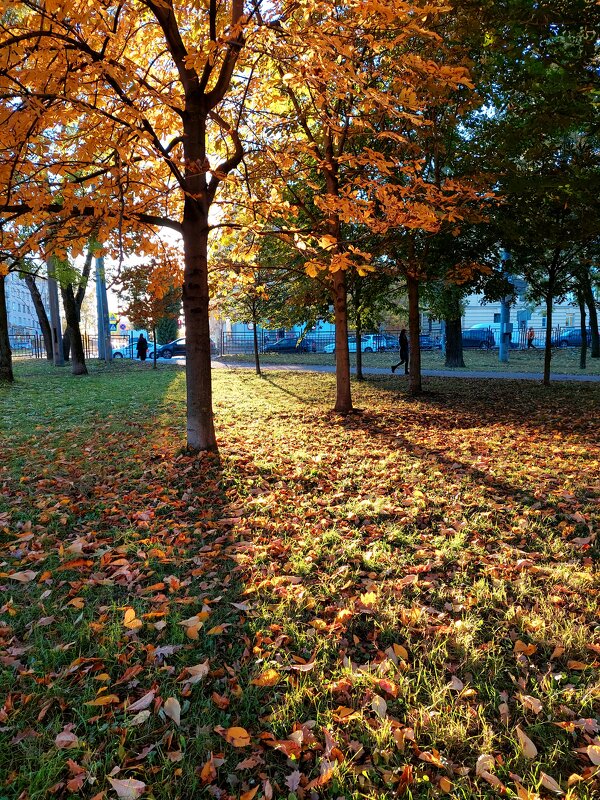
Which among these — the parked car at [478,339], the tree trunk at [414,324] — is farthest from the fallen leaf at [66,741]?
the parked car at [478,339]

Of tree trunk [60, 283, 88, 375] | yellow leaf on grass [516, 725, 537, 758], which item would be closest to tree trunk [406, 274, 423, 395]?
yellow leaf on grass [516, 725, 537, 758]

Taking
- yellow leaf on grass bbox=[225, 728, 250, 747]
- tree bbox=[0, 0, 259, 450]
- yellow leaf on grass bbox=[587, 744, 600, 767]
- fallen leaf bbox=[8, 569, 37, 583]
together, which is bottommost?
yellow leaf on grass bbox=[587, 744, 600, 767]

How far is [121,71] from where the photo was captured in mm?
4520

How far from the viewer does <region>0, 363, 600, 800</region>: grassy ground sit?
2.02m

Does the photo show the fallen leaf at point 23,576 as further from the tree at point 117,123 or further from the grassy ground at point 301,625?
the tree at point 117,123

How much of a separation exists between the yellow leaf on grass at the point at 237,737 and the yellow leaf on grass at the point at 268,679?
0.31 metres

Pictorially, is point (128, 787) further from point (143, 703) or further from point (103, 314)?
point (103, 314)

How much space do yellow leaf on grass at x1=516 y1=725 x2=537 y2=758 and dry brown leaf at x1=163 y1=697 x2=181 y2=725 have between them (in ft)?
4.70

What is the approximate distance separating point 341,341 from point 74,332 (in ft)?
46.4

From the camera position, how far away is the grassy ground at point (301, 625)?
6.64ft

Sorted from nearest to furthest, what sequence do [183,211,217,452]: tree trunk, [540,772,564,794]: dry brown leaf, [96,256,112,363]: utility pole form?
[540,772,564,794]: dry brown leaf
[183,211,217,452]: tree trunk
[96,256,112,363]: utility pole

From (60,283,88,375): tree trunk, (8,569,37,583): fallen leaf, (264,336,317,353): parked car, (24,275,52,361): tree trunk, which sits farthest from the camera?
(264,336,317,353): parked car

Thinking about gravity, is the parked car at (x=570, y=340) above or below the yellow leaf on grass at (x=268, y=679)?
above

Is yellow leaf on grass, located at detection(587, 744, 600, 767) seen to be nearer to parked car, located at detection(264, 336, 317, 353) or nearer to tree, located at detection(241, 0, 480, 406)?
tree, located at detection(241, 0, 480, 406)
